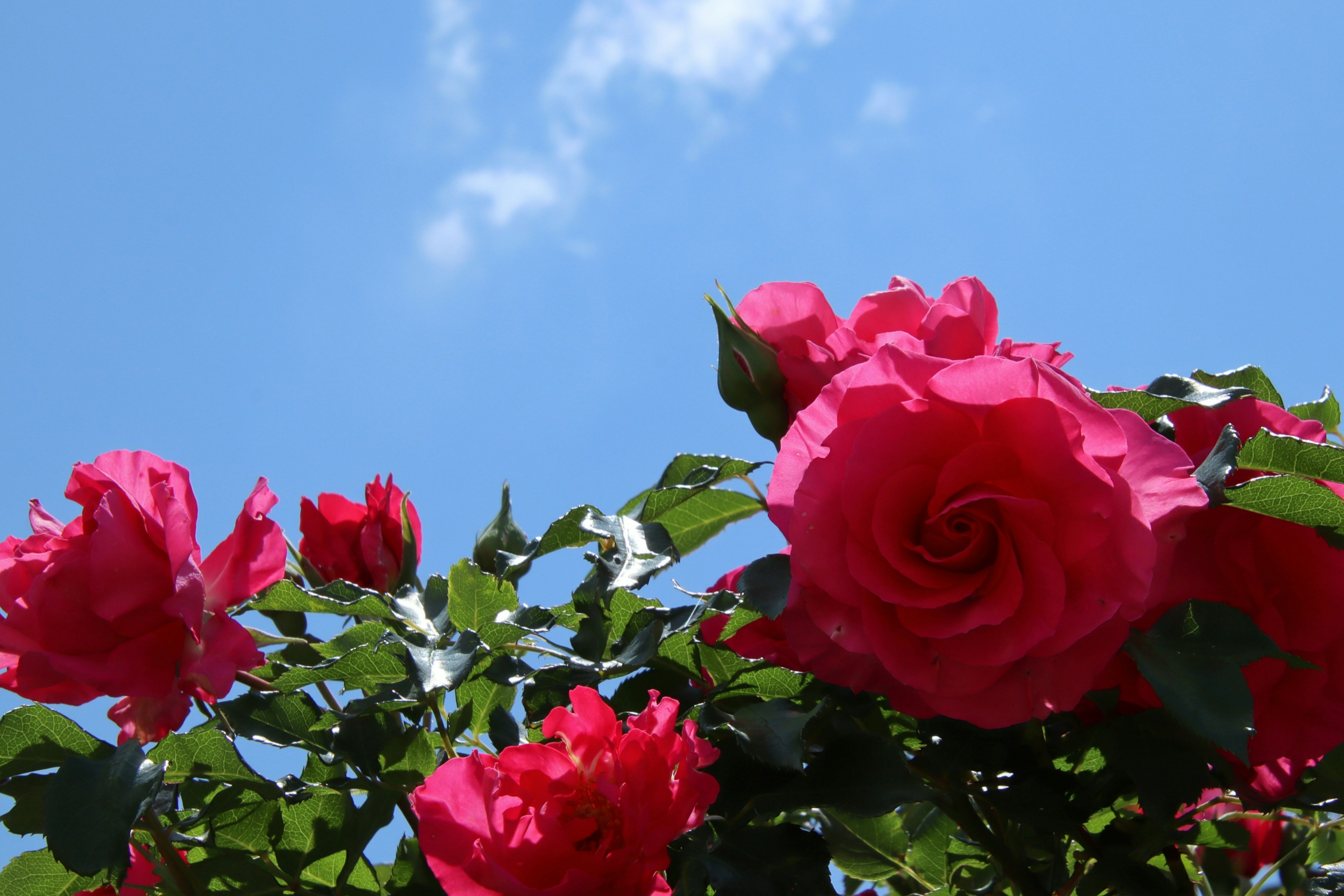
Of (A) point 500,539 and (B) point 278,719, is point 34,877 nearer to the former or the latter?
(B) point 278,719

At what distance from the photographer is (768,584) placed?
0.66 meters

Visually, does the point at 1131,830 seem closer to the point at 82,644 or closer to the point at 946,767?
the point at 946,767

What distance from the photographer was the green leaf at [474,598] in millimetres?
764

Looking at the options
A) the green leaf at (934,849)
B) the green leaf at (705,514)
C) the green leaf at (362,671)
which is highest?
the green leaf at (705,514)

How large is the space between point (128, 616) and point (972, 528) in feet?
2.05

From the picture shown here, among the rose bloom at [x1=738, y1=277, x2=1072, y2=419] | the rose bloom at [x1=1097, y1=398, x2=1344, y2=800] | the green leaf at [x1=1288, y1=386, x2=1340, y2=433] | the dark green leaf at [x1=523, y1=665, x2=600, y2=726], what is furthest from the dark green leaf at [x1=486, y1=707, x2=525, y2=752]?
the green leaf at [x1=1288, y1=386, x2=1340, y2=433]

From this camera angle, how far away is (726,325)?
0.81 m

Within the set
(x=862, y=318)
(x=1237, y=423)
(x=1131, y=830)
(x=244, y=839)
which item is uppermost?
(x=862, y=318)

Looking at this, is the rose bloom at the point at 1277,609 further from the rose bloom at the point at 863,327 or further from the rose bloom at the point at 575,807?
the rose bloom at the point at 575,807

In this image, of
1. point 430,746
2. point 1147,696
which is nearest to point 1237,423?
point 1147,696

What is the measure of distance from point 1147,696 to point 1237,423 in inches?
8.6

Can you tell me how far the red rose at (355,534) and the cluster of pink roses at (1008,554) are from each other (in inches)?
23.1

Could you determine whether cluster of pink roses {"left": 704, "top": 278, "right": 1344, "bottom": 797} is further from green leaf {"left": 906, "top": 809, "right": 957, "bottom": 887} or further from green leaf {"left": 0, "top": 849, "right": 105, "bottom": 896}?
green leaf {"left": 0, "top": 849, "right": 105, "bottom": 896}

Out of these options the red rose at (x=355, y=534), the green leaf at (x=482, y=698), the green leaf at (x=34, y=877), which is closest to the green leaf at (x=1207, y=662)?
the green leaf at (x=482, y=698)
